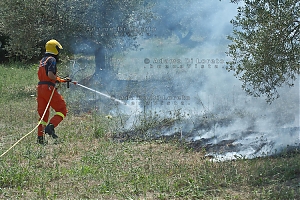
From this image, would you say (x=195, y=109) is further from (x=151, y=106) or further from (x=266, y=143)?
(x=266, y=143)

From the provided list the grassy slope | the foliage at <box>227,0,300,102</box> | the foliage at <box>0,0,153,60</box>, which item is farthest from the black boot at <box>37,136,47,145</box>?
the foliage at <box>0,0,153,60</box>

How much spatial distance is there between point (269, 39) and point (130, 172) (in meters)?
2.72

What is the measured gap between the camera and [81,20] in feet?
39.1

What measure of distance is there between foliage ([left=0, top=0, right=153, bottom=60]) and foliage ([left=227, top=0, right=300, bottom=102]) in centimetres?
597

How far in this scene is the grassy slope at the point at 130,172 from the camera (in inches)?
193

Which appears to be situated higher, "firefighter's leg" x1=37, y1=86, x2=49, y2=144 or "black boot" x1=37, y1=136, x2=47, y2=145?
"firefighter's leg" x1=37, y1=86, x2=49, y2=144

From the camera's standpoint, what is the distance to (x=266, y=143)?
6.74 meters

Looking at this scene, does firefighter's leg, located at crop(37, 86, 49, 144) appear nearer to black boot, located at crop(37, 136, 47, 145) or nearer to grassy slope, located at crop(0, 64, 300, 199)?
black boot, located at crop(37, 136, 47, 145)

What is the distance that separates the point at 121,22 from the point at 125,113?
149 inches

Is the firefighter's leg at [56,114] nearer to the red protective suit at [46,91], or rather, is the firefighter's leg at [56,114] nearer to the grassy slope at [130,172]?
the red protective suit at [46,91]

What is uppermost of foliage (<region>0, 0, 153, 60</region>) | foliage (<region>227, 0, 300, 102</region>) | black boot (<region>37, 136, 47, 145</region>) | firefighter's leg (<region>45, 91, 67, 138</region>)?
foliage (<region>0, 0, 153, 60</region>)

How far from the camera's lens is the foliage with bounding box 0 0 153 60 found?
11.9 m

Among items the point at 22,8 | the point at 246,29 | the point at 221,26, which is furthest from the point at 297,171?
the point at 22,8

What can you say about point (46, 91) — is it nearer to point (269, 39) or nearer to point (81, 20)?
point (269, 39)
